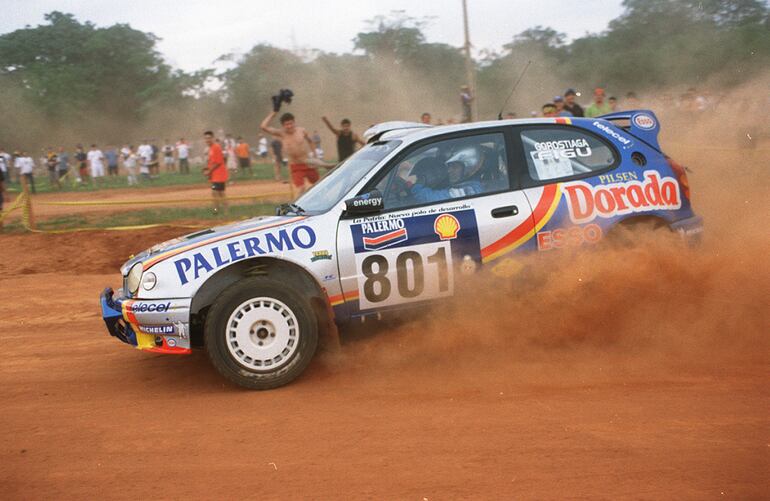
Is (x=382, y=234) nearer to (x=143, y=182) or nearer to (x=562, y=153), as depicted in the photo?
(x=562, y=153)

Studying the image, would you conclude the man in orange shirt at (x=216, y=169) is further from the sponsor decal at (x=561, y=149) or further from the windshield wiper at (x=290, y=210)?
the sponsor decal at (x=561, y=149)

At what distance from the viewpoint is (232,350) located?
199 inches

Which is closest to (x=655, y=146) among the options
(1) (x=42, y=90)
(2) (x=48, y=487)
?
(2) (x=48, y=487)

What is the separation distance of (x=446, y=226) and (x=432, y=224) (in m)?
0.11

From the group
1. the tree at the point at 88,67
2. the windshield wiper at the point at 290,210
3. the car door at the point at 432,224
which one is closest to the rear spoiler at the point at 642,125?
the car door at the point at 432,224

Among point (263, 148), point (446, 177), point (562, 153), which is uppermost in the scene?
point (263, 148)

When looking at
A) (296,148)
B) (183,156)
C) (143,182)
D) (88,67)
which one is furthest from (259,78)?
(296,148)

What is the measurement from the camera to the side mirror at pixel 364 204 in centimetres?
528

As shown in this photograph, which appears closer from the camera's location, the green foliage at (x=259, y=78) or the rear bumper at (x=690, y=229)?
the rear bumper at (x=690, y=229)

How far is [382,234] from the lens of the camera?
5352mm

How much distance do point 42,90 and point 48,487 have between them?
1843 inches

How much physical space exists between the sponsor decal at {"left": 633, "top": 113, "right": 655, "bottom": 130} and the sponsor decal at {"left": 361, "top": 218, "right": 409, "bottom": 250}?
2.43 metres

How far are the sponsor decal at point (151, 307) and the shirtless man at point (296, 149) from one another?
23.3ft

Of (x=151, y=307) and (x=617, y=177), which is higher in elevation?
(x=617, y=177)
